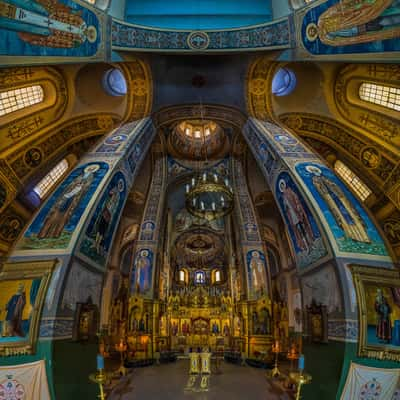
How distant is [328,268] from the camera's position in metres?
6.68

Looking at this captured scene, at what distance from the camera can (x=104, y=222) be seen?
8.07m

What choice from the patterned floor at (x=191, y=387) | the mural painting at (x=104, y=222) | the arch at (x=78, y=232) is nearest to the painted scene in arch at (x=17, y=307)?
the arch at (x=78, y=232)

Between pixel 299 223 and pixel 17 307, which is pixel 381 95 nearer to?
pixel 299 223

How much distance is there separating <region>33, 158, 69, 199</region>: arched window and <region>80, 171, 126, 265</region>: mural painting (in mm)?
4178

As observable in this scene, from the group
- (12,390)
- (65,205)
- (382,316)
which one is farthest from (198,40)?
(12,390)

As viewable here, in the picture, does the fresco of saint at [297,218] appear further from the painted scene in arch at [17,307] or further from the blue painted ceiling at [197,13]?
the blue painted ceiling at [197,13]

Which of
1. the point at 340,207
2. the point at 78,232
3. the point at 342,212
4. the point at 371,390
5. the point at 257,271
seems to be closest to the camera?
the point at 371,390

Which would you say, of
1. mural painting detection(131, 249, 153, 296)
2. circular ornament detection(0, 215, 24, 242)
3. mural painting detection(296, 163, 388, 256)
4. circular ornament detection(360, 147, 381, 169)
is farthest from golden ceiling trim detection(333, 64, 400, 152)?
circular ornament detection(0, 215, 24, 242)

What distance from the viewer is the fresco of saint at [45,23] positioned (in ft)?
19.4

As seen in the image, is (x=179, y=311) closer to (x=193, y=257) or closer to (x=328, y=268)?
(x=193, y=257)

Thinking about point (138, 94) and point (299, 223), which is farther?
point (138, 94)

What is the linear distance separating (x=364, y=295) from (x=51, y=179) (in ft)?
38.8

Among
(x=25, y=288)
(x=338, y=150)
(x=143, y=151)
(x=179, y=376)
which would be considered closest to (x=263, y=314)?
(x=179, y=376)

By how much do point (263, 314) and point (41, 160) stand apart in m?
12.4
